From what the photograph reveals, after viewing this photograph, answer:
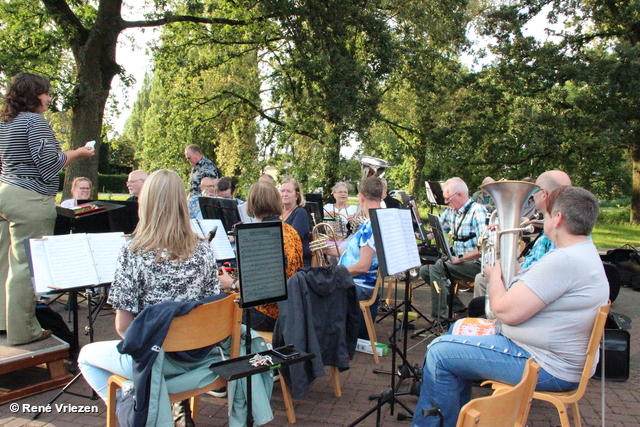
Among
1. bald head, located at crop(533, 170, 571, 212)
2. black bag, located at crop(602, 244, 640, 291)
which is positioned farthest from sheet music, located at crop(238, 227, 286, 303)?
black bag, located at crop(602, 244, 640, 291)

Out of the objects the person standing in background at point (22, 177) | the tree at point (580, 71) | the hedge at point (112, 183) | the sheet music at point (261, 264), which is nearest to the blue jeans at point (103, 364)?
the sheet music at point (261, 264)

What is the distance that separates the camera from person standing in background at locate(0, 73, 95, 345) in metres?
3.68

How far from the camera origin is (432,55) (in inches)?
602

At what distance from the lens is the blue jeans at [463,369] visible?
2654mm

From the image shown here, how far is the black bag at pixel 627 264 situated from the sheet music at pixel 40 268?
7922 mm

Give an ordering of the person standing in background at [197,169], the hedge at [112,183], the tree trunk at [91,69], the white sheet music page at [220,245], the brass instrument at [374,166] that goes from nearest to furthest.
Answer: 1. the white sheet music page at [220,245]
2. the brass instrument at [374,166]
3. the person standing in background at [197,169]
4. the tree trunk at [91,69]
5. the hedge at [112,183]

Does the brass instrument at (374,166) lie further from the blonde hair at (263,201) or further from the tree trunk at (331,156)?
the tree trunk at (331,156)

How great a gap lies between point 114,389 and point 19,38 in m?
A: 10.7

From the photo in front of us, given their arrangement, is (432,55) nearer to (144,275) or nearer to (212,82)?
(212,82)

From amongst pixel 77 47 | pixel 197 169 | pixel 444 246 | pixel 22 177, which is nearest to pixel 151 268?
pixel 22 177

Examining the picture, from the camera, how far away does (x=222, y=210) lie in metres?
5.88

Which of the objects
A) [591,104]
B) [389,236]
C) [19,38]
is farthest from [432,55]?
[389,236]

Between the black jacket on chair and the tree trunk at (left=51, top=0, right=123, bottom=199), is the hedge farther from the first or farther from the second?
the black jacket on chair

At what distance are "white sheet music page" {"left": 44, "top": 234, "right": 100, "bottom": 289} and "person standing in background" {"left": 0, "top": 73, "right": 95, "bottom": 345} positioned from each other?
1.77 ft
